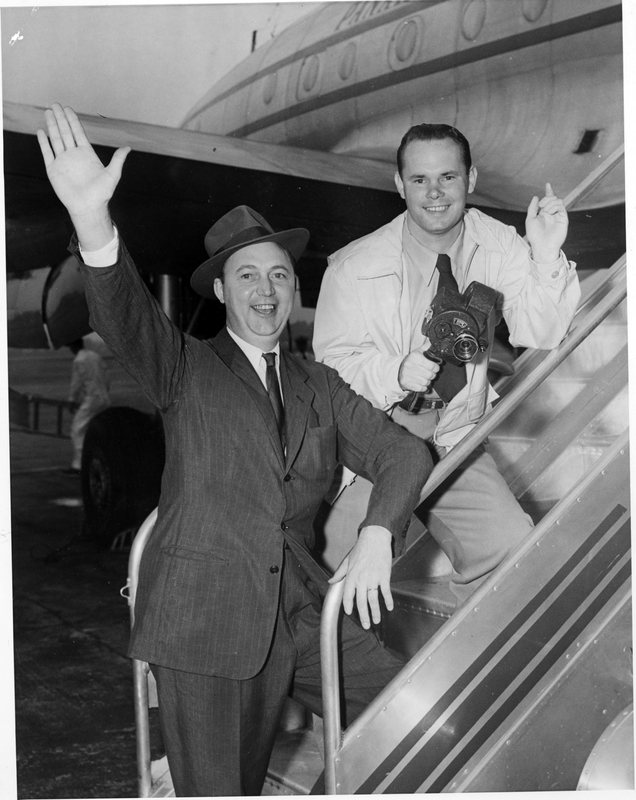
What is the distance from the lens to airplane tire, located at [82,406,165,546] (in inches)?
183

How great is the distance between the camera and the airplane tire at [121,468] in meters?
4.64

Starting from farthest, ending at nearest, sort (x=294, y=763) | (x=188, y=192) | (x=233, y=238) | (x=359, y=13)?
(x=188, y=192) → (x=359, y=13) → (x=294, y=763) → (x=233, y=238)

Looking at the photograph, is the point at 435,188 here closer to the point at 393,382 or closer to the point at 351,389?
the point at 393,382

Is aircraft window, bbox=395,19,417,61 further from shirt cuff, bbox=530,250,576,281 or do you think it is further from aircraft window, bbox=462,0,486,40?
shirt cuff, bbox=530,250,576,281

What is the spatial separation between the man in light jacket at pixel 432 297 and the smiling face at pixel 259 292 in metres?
0.44

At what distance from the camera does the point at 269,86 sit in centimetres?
333

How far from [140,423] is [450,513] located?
109 inches

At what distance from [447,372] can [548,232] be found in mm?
557

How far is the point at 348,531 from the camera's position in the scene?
8.14ft

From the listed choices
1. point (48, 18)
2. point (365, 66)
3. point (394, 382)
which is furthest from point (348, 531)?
point (365, 66)

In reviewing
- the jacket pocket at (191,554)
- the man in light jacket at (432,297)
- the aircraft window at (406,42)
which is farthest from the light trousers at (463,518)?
the aircraft window at (406,42)

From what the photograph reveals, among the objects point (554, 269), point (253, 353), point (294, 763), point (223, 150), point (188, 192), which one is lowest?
point (294, 763)

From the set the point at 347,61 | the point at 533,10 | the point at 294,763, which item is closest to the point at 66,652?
the point at 294,763

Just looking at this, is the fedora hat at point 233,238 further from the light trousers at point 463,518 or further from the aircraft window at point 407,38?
the aircraft window at point 407,38
